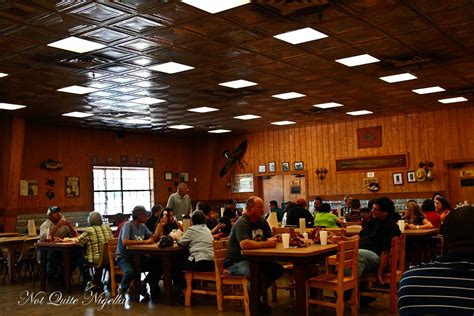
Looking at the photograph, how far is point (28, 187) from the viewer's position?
1469 centimetres

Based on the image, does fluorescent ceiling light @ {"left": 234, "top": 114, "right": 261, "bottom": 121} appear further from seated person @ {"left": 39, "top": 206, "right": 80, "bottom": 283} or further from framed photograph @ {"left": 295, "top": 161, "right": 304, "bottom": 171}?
seated person @ {"left": 39, "top": 206, "right": 80, "bottom": 283}

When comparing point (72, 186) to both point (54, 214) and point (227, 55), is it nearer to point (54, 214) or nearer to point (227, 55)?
point (54, 214)

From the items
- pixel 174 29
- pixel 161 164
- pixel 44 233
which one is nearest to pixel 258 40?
pixel 174 29

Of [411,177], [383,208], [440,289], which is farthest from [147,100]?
[440,289]

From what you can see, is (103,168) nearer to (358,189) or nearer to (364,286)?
(358,189)

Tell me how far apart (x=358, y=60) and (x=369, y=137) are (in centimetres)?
733

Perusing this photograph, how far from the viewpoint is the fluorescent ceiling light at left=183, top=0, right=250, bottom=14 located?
A: 6.33 meters

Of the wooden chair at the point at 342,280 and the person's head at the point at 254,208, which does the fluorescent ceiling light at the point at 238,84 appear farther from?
the wooden chair at the point at 342,280

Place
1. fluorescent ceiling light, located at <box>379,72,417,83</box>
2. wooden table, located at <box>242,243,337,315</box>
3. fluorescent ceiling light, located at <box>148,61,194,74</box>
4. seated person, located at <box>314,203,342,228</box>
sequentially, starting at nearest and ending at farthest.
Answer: wooden table, located at <box>242,243,337,315</box>, fluorescent ceiling light, located at <box>148,61,194,74</box>, seated person, located at <box>314,203,342,228</box>, fluorescent ceiling light, located at <box>379,72,417,83</box>

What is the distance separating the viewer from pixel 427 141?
15.5 metres

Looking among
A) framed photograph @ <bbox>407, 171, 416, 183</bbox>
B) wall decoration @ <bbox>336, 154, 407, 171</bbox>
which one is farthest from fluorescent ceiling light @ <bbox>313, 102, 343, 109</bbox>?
framed photograph @ <bbox>407, 171, 416, 183</bbox>

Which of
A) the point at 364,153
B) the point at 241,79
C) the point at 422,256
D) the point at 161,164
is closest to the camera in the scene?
the point at 422,256

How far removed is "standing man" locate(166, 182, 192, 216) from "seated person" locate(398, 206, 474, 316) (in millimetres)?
8751

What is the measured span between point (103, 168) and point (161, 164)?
2340 millimetres
